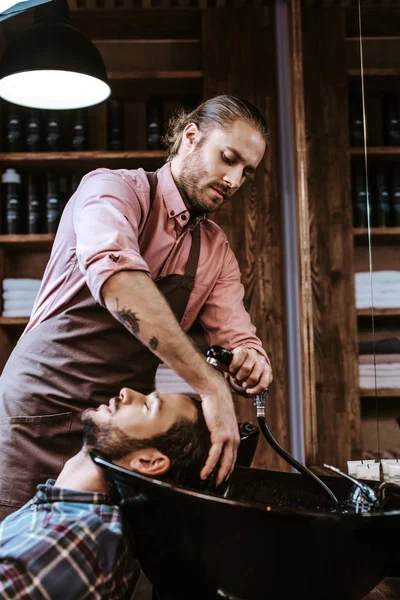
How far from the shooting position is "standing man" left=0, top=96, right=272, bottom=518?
1.24m

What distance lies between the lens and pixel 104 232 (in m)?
1.28

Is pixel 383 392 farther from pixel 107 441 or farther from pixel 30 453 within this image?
pixel 107 441

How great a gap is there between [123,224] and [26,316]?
7.55ft

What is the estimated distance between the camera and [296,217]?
9.77ft

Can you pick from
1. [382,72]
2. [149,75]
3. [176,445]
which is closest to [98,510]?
[176,445]

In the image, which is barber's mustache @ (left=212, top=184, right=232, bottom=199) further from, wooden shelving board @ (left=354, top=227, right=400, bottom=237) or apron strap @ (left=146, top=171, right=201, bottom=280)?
wooden shelving board @ (left=354, top=227, right=400, bottom=237)

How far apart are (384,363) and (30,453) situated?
1471 mm

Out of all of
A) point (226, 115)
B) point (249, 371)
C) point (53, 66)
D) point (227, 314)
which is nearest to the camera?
point (249, 371)

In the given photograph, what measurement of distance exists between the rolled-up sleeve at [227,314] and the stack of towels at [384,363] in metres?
0.77

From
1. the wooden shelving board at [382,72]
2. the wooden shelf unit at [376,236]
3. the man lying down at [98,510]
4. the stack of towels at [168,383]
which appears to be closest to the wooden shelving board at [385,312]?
the wooden shelf unit at [376,236]

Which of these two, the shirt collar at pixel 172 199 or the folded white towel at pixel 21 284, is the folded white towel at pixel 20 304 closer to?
the folded white towel at pixel 21 284

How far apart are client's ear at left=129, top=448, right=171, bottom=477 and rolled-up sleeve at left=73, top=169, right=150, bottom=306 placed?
11.2 inches

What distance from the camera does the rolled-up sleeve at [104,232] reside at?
1.22m

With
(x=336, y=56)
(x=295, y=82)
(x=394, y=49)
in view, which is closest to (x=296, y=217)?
(x=295, y=82)
